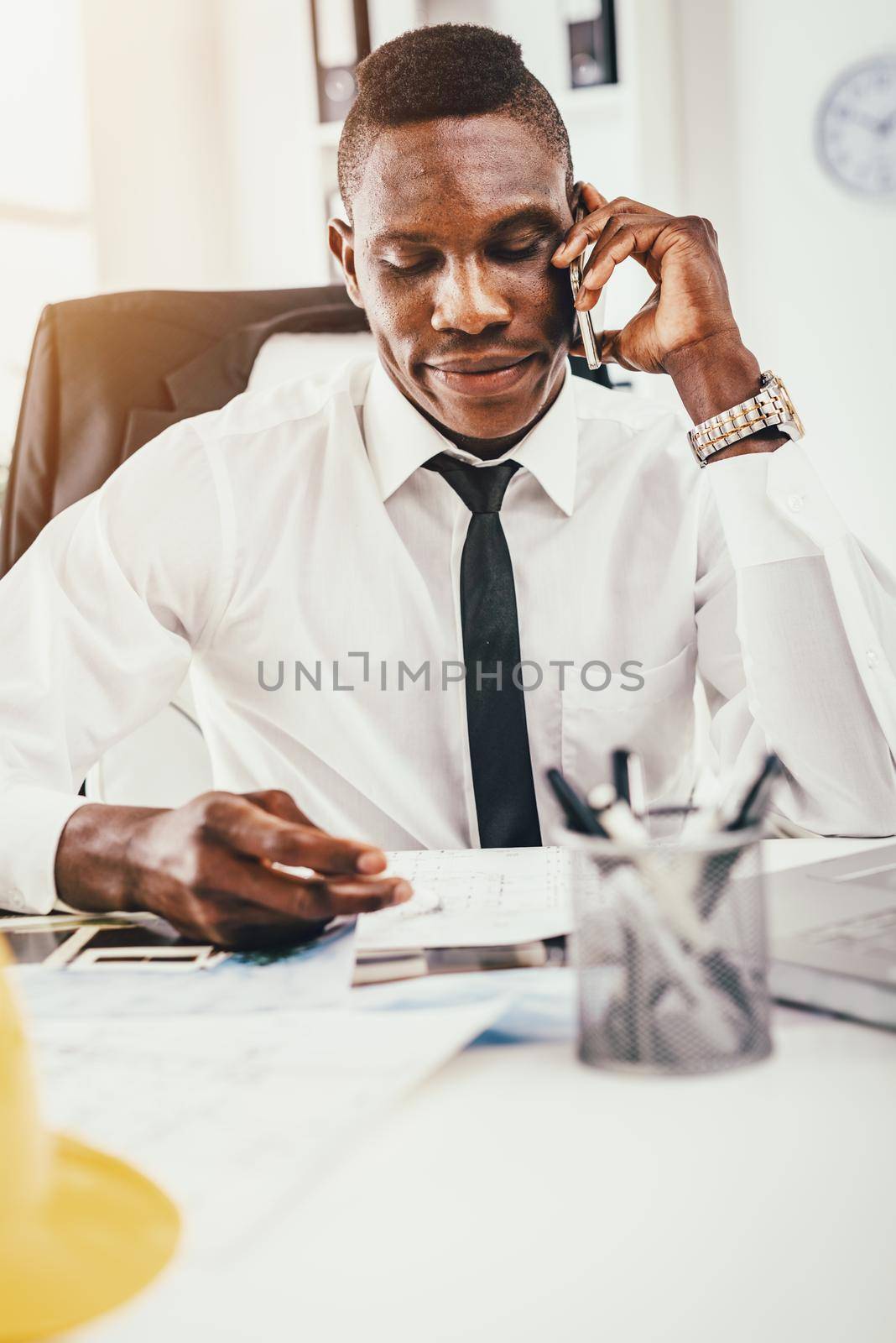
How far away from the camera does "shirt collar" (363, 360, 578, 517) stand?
1.33 metres

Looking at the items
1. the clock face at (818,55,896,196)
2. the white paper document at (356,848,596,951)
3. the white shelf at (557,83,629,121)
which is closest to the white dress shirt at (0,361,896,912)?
the white paper document at (356,848,596,951)

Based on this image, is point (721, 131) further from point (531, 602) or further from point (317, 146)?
point (531, 602)

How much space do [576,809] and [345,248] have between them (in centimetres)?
101

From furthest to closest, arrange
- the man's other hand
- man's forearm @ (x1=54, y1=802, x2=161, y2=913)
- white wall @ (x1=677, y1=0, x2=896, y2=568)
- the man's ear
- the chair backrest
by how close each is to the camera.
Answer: white wall @ (x1=677, y1=0, x2=896, y2=568) < the chair backrest < the man's ear < man's forearm @ (x1=54, y1=802, x2=161, y2=913) < the man's other hand

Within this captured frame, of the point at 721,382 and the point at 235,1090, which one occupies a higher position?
the point at 721,382

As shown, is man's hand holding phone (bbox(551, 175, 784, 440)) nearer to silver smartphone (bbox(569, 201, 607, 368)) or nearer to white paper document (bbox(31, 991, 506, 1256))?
silver smartphone (bbox(569, 201, 607, 368))

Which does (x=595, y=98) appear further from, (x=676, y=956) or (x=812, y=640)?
(x=676, y=956)

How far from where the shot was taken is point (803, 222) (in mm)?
3119

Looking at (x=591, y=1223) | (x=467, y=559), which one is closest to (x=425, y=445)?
(x=467, y=559)

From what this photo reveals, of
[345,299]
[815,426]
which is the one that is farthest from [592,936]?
[815,426]

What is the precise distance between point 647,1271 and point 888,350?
3.03 meters

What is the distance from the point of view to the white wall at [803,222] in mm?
3068

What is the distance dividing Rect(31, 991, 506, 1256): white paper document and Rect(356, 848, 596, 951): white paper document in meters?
0.11

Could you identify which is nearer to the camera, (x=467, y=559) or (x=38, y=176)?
(x=467, y=559)
